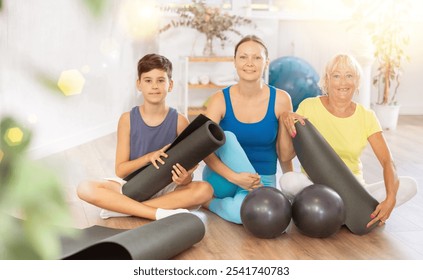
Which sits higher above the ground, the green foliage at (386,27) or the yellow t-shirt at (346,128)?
the green foliage at (386,27)

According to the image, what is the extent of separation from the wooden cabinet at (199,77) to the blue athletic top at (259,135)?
183 cm

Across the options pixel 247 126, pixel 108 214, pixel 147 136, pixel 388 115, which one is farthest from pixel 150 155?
pixel 388 115

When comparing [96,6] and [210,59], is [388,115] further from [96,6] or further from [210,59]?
[96,6]

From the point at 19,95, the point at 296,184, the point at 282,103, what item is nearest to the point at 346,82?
the point at 282,103

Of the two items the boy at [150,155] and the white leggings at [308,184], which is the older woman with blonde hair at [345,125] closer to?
the white leggings at [308,184]

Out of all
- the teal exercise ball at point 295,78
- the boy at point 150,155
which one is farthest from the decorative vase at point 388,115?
the boy at point 150,155

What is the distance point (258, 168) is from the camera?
2.19 meters

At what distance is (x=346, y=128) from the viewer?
6.86ft

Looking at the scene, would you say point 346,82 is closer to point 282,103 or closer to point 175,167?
point 282,103

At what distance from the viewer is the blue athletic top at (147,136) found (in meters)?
2.12

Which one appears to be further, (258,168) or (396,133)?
(396,133)

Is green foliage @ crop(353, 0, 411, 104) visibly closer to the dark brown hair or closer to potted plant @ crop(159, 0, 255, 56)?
potted plant @ crop(159, 0, 255, 56)

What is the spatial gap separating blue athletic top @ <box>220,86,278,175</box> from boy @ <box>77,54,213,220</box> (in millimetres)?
189

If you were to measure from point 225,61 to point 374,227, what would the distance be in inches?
94.4
